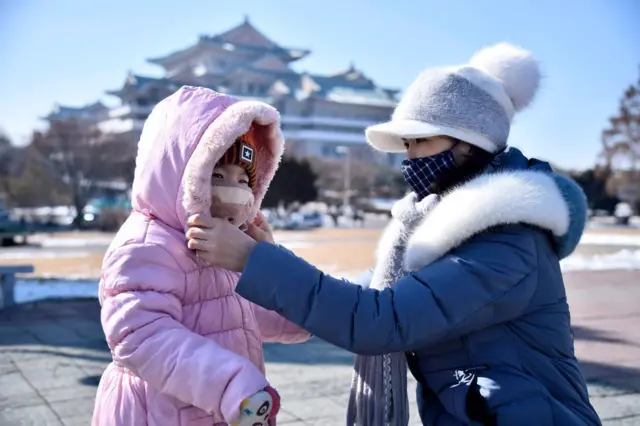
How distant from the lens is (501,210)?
145 cm

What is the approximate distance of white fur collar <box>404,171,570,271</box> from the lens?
146 centimetres

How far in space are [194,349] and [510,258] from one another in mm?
724

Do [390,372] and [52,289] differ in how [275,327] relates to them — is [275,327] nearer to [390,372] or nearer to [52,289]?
[390,372]

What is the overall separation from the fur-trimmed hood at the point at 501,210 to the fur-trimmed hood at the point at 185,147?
51 cm

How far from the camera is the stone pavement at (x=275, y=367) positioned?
145 inches

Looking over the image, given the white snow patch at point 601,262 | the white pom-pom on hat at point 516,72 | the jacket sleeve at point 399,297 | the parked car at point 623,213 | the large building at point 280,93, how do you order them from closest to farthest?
the jacket sleeve at point 399,297, the white pom-pom on hat at point 516,72, the white snow patch at point 601,262, the parked car at point 623,213, the large building at point 280,93

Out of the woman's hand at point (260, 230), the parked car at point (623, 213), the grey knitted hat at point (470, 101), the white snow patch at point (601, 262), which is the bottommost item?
the parked car at point (623, 213)

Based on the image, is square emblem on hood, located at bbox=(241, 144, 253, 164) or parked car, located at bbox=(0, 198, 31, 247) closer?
square emblem on hood, located at bbox=(241, 144, 253, 164)

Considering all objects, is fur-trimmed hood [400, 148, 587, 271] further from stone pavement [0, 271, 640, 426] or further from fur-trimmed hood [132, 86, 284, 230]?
stone pavement [0, 271, 640, 426]

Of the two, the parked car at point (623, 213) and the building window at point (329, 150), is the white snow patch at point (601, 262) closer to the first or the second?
the parked car at point (623, 213)

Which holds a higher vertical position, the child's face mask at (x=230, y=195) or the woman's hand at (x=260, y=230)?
the child's face mask at (x=230, y=195)

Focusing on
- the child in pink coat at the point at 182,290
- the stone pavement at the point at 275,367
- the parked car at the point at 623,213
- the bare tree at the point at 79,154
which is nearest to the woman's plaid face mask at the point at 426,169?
the child in pink coat at the point at 182,290

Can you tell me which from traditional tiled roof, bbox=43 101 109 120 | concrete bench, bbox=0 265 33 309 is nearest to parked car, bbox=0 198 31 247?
concrete bench, bbox=0 265 33 309

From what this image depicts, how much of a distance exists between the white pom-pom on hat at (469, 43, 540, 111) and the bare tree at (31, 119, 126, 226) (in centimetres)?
2910
